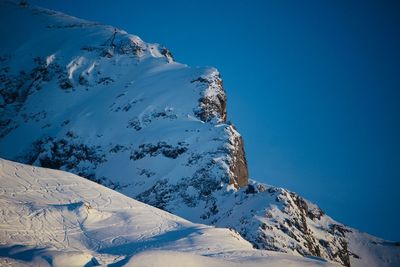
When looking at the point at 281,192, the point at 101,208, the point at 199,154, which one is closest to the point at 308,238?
the point at 281,192

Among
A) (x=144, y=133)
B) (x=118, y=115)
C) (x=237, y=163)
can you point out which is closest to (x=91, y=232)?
(x=237, y=163)

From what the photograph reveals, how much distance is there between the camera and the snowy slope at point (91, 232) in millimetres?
11720

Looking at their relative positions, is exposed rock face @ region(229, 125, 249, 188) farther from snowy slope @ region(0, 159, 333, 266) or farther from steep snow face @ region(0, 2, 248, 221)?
snowy slope @ region(0, 159, 333, 266)

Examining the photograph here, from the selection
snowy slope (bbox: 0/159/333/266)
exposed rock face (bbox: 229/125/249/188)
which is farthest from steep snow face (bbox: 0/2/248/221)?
snowy slope (bbox: 0/159/333/266)

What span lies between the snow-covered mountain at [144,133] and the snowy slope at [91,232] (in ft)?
53.6

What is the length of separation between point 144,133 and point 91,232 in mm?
37228

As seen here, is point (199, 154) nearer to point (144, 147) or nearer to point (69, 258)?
point (144, 147)

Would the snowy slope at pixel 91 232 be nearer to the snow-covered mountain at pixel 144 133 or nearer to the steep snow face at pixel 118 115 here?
the snow-covered mountain at pixel 144 133

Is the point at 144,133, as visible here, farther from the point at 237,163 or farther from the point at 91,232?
the point at 91,232

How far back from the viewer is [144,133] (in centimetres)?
5278

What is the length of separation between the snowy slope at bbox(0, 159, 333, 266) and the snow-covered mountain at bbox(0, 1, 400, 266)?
16339 millimetres

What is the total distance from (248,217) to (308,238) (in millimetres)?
6726

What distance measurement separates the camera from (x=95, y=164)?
51.2m

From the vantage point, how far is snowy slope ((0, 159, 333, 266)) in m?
11.7
